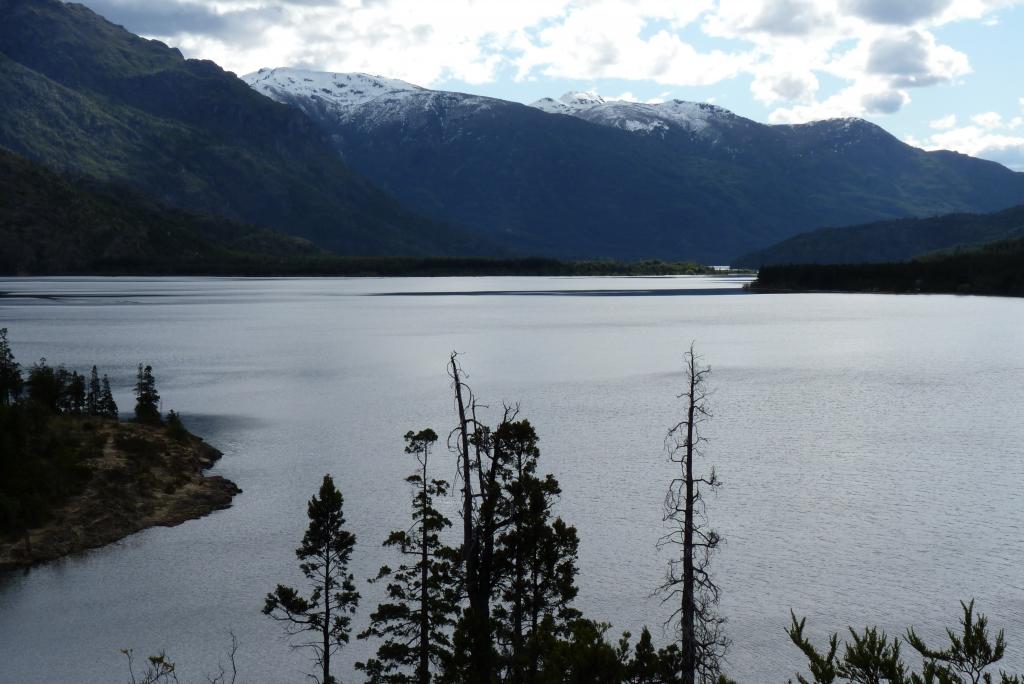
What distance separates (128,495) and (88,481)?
7.38 feet

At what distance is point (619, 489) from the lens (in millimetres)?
59594

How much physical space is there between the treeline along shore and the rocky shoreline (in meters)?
0.05

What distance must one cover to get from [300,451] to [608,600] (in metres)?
35.9

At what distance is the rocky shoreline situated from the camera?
4919 cm

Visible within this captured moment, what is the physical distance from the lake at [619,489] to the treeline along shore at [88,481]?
72.5 inches

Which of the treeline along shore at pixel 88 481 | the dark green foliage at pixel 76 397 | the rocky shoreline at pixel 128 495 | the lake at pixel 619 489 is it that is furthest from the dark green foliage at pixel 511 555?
the dark green foliage at pixel 76 397

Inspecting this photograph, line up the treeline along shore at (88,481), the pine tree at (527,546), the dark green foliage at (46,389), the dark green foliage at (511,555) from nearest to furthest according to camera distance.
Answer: the dark green foliage at (511,555) < the pine tree at (527,546) < the treeline along shore at (88,481) < the dark green foliage at (46,389)

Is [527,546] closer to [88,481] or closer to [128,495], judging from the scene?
[128,495]

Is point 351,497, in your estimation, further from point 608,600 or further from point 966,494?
point 966,494

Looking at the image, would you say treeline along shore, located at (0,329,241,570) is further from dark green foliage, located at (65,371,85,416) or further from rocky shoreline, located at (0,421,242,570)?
dark green foliage, located at (65,371,85,416)

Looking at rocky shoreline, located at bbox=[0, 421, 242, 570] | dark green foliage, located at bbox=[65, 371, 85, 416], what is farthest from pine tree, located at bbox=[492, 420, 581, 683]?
dark green foliage, located at bbox=[65, 371, 85, 416]

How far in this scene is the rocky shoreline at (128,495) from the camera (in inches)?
1937

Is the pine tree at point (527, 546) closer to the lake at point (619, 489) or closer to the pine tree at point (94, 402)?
the lake at point (619, 489)

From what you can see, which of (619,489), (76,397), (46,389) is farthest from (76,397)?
(619,489)
